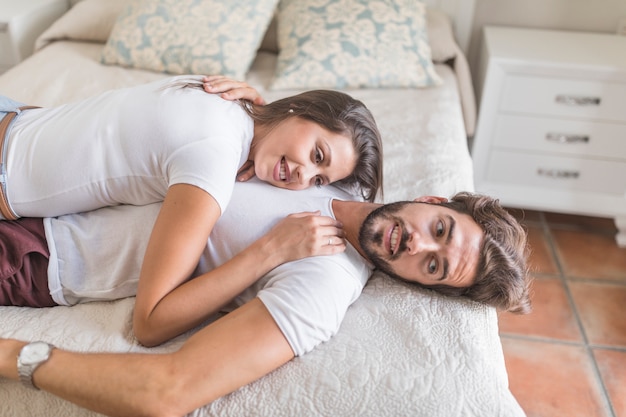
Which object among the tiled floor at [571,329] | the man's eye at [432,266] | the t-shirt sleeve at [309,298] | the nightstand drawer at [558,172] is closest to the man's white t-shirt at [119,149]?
the t-shirt sleeve at [309,298]

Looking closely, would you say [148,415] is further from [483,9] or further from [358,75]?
[483,9]

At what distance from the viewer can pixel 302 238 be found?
1.17 metres

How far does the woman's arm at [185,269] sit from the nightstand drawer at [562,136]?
5.03ft

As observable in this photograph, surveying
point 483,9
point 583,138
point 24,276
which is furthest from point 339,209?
point 483,9

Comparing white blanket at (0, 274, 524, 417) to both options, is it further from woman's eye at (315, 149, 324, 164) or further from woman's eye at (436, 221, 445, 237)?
woman's eye at (315, 149, 324, 164)

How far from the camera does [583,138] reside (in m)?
2.38

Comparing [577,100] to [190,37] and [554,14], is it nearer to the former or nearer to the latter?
[554,14]

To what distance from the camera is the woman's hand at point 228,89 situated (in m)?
1.36

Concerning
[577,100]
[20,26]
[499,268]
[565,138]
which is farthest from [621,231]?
[20,26]

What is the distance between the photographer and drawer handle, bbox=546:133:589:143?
93.9 inches

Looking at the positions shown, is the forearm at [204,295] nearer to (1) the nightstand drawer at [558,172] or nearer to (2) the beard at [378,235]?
(2) the beard at [378,235]

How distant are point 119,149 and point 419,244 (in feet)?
2.10

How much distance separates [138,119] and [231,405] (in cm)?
60

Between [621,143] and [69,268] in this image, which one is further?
[621,143]
